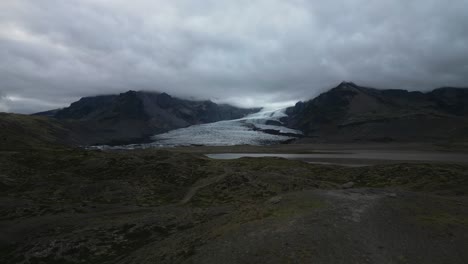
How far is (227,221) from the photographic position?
24734 millimetres

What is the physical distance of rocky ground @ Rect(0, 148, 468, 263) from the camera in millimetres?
17656

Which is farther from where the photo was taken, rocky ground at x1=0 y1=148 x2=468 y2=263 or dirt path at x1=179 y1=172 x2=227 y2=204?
dirt path at x1=179 y1=172 x2=227 y2=204

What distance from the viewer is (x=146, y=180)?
173 feet

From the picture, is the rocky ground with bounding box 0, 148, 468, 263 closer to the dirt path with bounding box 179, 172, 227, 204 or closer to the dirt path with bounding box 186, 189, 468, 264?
the dirt path with bounding box 186, 189, 468, 264

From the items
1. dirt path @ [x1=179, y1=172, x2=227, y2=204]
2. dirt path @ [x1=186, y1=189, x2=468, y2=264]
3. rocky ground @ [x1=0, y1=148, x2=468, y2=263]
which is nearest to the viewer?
dirt path @ [x1=186, y1=189, x2=468, y2=264]

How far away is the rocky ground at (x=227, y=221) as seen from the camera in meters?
17.7

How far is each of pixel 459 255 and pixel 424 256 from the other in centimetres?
205

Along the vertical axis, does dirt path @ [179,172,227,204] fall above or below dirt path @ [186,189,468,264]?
below

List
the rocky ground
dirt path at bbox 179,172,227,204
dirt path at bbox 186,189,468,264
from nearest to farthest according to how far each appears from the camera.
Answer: dirt path at bbox 186,189,468,264
the rocky ground
dirt path at bbox 179,172,227,204

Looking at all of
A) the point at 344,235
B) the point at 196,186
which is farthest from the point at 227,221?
the point at 196,186

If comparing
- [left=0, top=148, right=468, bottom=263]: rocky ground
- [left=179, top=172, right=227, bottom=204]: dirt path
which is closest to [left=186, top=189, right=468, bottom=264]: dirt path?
[left=0, top=148, right=468, bottom=263]: rocky ground

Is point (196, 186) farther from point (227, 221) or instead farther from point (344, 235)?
point (344, 235)

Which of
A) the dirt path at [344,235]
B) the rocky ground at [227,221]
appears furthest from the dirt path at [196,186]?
the dirt path at [344,235]

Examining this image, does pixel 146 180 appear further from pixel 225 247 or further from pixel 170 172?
pixel 225 247
